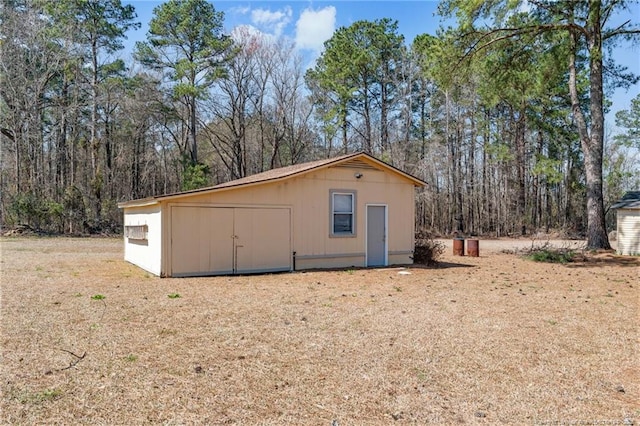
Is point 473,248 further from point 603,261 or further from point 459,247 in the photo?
point 603,261

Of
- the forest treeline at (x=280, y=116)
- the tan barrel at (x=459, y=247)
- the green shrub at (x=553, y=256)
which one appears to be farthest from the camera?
the forest treeline at (x=280, y=116)

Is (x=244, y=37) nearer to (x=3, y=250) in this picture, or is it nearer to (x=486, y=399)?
(x=3, y=250)

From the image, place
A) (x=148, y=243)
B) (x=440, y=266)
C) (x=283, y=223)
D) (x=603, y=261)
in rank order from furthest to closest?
(x=603, y=261) < (x=440, y=266) < (x=283, y=223) < (x=148, y=243)

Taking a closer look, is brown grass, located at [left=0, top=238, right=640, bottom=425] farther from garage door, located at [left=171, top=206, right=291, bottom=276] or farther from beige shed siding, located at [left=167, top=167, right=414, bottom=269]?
beige shed siding, located at [left=167, top=167, right=414, bottom=269]

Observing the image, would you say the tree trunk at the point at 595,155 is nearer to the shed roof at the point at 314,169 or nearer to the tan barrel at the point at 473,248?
the tan barrel at the point at 473,248

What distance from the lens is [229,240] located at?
32.9ft

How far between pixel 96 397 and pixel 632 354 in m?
5.10

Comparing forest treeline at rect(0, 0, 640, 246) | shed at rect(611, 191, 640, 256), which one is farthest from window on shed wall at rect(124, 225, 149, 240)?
shed at rect(611, 191, 640, 256)

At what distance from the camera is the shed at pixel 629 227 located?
49.6 ft

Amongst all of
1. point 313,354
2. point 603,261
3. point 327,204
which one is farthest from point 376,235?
point 313,354

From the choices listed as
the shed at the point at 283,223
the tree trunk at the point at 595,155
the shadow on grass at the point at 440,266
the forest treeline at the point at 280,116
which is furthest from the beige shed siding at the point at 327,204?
the tree trunk at the point at 595,155

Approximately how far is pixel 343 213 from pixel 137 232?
5.43 meters

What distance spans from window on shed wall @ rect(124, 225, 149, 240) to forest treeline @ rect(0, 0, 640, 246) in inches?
469

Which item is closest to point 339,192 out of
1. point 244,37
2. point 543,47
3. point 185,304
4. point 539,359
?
point 185,304
